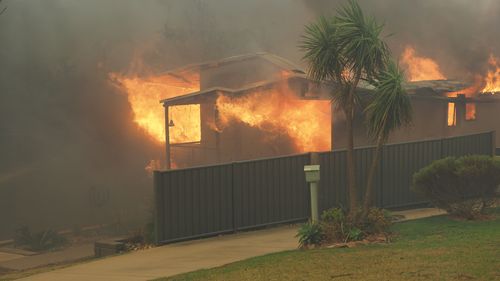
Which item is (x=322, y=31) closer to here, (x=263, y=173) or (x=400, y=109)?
(x=400, y=109)

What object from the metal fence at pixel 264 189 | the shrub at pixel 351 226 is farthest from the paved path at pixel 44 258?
the shrub at pixel 351 226

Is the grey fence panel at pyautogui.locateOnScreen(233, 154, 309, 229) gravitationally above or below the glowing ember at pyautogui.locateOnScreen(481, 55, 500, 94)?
below

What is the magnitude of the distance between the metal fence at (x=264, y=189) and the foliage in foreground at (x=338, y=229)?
2.54m

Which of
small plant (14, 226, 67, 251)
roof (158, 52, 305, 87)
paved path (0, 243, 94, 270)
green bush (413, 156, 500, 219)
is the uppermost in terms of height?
roof (158, 52, 305, 87)

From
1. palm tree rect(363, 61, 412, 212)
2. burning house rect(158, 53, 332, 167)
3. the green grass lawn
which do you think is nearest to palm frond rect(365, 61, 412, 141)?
palm tree rect(363, 61, 412, 212)

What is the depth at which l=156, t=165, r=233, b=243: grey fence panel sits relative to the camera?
10.0m

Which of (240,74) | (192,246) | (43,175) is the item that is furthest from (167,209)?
(43,175)

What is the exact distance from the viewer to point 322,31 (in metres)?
8.94

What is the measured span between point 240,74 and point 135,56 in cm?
609

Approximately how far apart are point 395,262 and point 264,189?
4843 millimetres

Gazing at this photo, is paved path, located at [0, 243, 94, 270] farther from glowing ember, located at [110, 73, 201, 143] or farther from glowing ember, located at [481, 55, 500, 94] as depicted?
glowing ember, located at [481, 55, 500, 94]

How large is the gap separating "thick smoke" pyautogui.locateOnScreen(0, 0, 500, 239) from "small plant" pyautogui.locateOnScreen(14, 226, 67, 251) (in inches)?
254

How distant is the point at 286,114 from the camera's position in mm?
15867

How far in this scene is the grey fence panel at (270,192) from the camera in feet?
35.9
